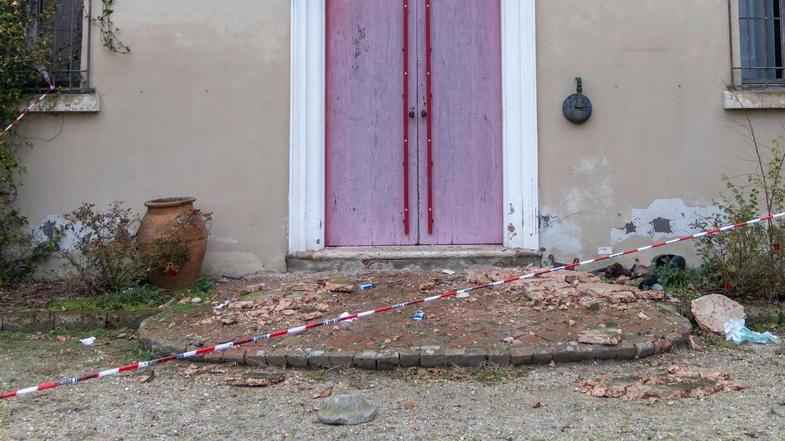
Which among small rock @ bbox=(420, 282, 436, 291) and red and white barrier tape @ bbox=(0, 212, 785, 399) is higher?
small rock @ bbox=(420, 282, 436, 291)

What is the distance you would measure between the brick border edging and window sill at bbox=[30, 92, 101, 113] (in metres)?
1.83

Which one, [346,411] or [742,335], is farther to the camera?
[742,335]

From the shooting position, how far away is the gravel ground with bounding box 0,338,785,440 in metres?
3.06

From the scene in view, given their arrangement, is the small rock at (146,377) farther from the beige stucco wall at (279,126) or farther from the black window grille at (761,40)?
the black window grille at (761,40)

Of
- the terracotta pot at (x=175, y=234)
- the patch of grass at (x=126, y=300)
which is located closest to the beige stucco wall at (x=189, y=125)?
the terracotta pot at (x=175, y=234)

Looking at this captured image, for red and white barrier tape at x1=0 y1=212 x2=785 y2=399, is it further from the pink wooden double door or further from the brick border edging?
the pink wooden double door

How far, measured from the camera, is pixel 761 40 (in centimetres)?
597

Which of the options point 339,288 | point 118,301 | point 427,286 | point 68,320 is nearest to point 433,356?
point 427,286

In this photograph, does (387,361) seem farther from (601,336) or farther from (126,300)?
(126,300)

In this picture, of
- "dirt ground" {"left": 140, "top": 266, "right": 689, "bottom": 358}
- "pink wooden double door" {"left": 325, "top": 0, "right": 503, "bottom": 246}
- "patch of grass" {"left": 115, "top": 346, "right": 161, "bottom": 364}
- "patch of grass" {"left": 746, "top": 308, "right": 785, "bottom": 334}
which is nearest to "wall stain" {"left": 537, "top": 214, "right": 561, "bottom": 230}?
"pink wooden double door" {"left": 325, "top": 0, "right": 503, "bottom": 246}

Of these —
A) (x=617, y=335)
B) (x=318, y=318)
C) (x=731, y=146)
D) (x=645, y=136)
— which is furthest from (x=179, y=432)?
(x=731, y=146)

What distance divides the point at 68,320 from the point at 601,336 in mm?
3814

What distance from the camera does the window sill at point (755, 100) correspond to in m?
5.69

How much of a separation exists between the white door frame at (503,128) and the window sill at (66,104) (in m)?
1.75
